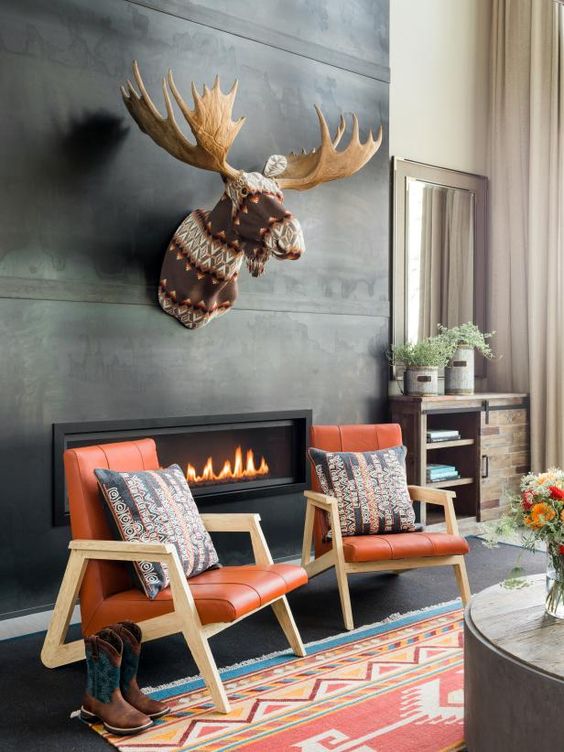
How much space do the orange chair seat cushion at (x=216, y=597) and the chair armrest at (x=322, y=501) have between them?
22.1 inches

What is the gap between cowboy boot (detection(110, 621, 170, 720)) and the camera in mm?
2506

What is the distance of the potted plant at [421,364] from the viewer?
476 cm

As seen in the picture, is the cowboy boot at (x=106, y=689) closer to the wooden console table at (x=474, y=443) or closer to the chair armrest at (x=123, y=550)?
the chair armrest at (x=123, y=550)

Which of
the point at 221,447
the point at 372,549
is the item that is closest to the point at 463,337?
the point at 221,447

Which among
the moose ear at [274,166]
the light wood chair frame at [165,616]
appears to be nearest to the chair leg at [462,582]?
the light wood chair frame at [165,616]

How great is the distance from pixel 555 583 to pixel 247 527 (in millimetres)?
1255

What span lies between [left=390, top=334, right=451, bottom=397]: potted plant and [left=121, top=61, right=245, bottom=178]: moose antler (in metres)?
1.79

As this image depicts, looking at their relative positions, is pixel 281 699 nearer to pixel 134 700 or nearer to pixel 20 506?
pixel 134 700

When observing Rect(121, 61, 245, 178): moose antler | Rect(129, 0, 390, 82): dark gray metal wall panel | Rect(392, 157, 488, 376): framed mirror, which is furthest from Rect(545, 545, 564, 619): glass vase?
Rect(129, 0, 390, 82): dark gray metal wall panel

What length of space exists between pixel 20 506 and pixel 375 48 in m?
3.40

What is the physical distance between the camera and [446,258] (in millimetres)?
5492

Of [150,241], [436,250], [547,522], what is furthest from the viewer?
[436,250]

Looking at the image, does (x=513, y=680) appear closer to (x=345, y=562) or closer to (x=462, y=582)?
(x=345, y=562)

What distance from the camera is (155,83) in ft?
12.4
